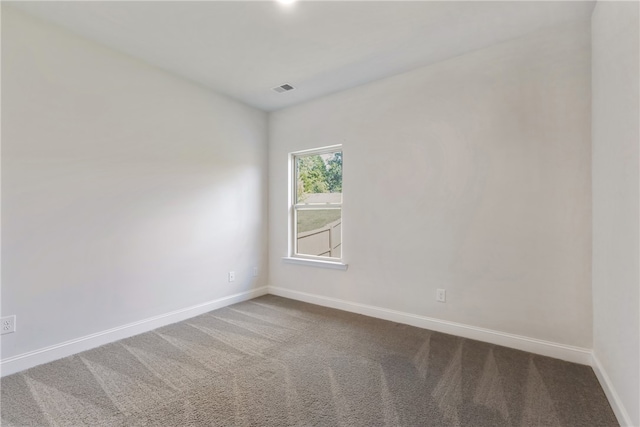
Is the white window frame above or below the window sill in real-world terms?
above

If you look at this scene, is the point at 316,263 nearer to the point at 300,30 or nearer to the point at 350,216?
the point at 350,216

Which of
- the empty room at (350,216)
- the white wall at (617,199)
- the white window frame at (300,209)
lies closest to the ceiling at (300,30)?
the empty room at (350,216)

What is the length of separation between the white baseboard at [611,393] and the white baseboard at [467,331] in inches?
5.3

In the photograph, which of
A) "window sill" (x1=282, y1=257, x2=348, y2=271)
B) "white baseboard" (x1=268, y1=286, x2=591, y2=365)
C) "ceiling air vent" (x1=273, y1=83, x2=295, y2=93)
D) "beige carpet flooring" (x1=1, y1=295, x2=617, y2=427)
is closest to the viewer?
"beige carpet flooring" (x1=1, y1=295, x2=617, y2=427)

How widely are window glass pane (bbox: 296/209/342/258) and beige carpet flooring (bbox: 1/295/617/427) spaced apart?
1.15m

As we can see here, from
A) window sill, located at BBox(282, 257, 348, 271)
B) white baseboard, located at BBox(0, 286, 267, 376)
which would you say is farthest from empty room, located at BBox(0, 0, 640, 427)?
window sill, located at BBox(282, 257, 348, 271)

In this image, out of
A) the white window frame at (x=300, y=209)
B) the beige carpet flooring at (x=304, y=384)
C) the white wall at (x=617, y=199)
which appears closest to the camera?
the white wall at (x=617, y=199)

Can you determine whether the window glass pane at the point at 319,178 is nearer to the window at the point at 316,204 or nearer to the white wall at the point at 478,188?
the window at the point at 316,204

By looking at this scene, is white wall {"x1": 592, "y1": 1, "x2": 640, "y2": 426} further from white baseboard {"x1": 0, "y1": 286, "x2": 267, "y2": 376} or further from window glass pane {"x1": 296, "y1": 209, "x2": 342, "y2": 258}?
white baseboard {"x1": 0, "y1": 286, "x2": 267, "y2": 376}

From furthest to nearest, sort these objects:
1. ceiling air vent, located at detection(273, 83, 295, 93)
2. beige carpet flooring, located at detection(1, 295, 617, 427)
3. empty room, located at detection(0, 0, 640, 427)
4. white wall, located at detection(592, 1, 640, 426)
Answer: ceiling air vent, located at detection(273, 83, 295, 93)
empty room, located at detection(0, 0, 640, 427)
beige carpet flooring, located at detection(1, 295, 617, 427)
white wall, located at detection(592, 1, 640, 426)

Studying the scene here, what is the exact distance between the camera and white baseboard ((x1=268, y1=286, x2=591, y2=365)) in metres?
2.10

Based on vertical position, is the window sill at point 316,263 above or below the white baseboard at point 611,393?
above

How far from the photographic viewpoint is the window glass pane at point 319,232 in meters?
3.44

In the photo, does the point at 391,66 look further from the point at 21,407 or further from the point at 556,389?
the point at 21,407
